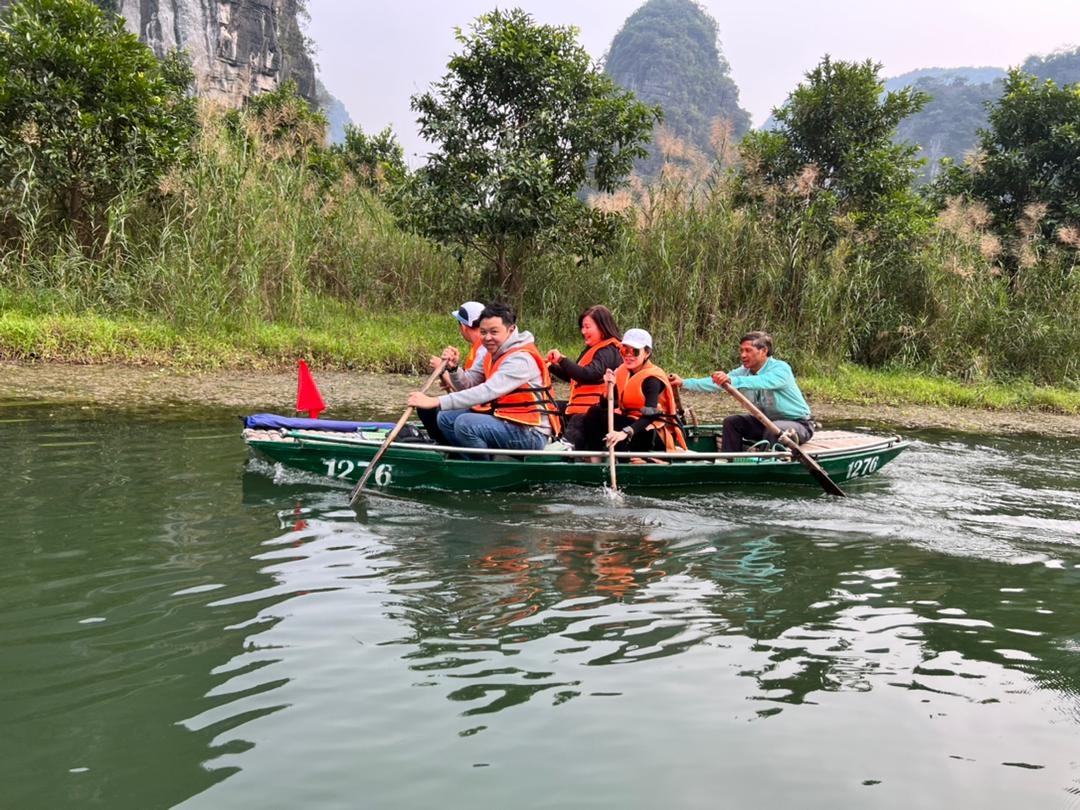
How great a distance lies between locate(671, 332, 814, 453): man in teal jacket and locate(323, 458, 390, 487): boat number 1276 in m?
2.67

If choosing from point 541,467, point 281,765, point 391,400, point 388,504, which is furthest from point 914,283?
point 281,765

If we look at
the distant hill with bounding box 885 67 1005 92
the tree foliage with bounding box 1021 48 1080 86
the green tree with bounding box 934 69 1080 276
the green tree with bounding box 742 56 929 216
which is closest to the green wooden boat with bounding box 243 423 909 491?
the green tree with bounding box 742 56 929 216

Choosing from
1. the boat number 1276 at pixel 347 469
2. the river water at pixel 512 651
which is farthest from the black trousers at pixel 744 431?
the boat number 1276 at pixel 347 469

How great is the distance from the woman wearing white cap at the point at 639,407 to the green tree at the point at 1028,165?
9418 mm

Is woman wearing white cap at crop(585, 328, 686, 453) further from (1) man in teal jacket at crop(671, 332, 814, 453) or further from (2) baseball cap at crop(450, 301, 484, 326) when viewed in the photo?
(2) baseball cap at crop(450, 301, 484, 326)

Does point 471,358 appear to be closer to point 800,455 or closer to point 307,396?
point 307,396

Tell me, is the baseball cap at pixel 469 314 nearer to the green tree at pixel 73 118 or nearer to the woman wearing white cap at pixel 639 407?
the woman wearing white cap at pixel 639 407

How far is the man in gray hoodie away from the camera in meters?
6.29

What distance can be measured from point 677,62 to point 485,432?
7375 centimetres

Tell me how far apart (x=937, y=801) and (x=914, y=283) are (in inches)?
459

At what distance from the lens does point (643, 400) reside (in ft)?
22.7

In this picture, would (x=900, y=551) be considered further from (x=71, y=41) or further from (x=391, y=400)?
(x=71, y=41)

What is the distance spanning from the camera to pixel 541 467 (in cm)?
632

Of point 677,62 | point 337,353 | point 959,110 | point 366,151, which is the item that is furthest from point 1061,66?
point 337,353
